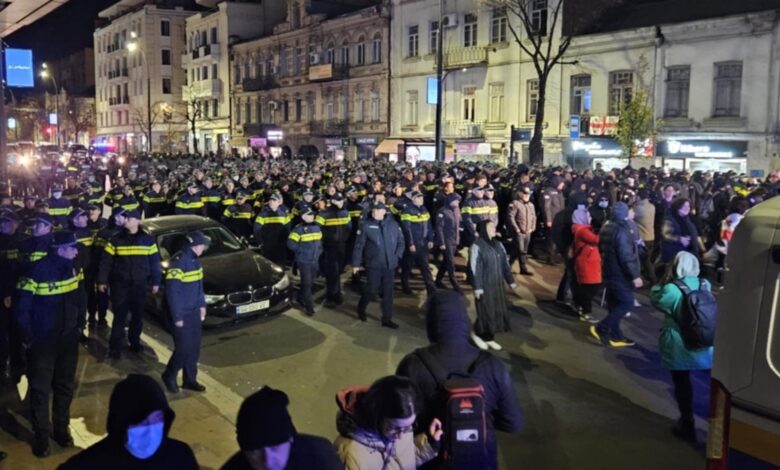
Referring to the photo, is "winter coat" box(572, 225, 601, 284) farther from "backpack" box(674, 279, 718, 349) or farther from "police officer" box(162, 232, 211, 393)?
"police officer" box(162, 232, 211, 393)

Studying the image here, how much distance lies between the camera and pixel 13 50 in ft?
73.7

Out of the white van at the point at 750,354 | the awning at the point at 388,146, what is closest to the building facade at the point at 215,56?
the awning at the point at 388,146

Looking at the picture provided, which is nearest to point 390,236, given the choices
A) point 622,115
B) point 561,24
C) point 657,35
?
point 622,115

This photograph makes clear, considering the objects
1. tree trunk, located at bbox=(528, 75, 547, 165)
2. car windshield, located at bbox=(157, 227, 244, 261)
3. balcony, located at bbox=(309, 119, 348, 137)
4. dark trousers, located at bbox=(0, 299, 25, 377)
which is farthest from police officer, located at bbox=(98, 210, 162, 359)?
balcony, located at bbox=(309, 119, 348, 137)

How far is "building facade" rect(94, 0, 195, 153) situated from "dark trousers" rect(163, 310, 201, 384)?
210 ft

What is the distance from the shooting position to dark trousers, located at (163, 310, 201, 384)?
7.55m

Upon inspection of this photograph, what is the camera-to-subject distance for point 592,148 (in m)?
31.7

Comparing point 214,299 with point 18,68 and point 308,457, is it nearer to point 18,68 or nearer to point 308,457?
point 308,457

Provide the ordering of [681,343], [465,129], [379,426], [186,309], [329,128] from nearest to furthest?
[379,426] → [681,343] → [186,309] → [465,129] → [329,128]

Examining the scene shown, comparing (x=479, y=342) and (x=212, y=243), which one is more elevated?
(x=212, y=243)

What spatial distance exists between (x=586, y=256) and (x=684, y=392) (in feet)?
12.3

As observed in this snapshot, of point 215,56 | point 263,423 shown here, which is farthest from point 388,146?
point 263,423

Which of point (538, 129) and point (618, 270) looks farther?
point (538, 129)

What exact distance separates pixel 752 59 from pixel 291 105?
33920mm
